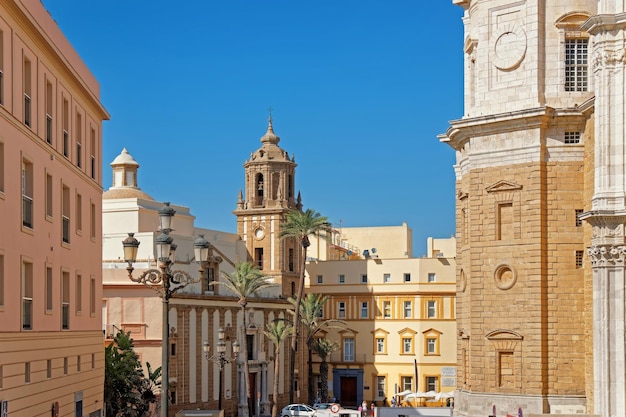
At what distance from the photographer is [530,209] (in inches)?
1441

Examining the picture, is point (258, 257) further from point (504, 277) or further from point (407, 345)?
point (504, 277)

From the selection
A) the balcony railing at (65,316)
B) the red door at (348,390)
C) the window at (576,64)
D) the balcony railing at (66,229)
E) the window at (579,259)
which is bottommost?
the red door at (348,390)

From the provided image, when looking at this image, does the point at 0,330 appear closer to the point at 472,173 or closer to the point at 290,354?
the point at 472,173

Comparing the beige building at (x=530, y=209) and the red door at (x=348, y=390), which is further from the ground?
the beige building at (x=530, y=209)

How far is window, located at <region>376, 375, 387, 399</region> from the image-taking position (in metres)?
77.6

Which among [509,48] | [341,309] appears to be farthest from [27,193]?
[341,309]

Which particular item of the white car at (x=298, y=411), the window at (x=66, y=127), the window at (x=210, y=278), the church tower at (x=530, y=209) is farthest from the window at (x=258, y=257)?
the window at (x=66, y=127)

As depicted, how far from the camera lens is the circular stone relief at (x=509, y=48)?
3714 cm

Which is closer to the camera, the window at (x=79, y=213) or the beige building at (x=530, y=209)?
the window at (x=79, y=213)

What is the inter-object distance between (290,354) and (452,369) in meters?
10.9

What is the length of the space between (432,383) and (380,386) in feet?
12.2

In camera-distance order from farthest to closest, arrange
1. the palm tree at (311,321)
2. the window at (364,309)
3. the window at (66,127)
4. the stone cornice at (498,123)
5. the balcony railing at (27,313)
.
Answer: the window at (364,309) → the palm tree at (311,321) → the stone cornice at (498,123) → the window at (66,127) → the balcony railing at (27,313)

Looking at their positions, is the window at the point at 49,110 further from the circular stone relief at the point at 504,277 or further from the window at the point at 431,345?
the window at the point at 431,345

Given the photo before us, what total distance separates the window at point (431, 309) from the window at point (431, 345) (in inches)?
57.7
